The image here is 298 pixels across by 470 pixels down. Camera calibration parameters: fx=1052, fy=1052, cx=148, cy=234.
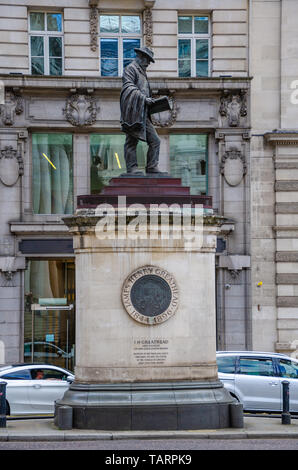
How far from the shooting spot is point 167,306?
20062mm

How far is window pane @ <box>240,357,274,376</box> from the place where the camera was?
2397 centimetres

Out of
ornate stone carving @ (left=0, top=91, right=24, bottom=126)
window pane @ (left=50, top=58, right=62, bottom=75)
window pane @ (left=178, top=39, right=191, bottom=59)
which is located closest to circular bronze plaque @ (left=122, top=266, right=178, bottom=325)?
ornate stone carving @ (left=0, top=91, right=24, bottom=126)

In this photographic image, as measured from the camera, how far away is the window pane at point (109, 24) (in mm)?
34969

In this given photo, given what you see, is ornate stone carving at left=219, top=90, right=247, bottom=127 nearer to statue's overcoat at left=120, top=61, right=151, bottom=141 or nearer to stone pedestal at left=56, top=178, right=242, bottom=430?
statue's overcoat at left=120, top=61, right=151, bottom=141

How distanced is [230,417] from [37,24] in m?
18.9

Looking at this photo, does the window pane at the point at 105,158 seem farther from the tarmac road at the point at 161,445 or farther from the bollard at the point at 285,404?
the tarmac road at the point at 161,445

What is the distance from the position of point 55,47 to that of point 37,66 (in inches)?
34.9

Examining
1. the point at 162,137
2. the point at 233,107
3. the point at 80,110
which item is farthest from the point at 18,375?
the point at 233,107

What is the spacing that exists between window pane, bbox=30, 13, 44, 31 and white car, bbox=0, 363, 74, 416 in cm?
1423

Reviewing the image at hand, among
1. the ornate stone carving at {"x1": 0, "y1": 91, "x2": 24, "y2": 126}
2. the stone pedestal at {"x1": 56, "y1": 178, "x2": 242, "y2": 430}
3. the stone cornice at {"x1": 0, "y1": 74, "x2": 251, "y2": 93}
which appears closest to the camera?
the stone pedestal at {"x1": 56, "y1": 178, "x2": 242, "y2": 430}

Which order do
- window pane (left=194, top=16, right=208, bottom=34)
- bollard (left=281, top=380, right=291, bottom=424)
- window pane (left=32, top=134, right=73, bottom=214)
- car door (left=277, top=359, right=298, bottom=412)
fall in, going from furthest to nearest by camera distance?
window pane (left=194, top=16, right=208, bottom=34)
window pane (left=32, top=134, right=73, bottom=214)
car door (left=277, top=359, right=298, bottom=412)
bollard (left=281, top=380, right=291, bottom=424)
